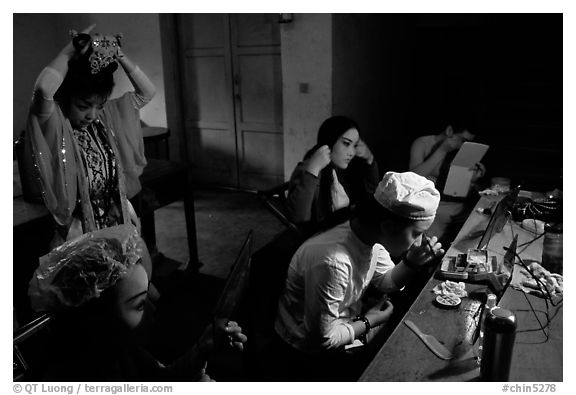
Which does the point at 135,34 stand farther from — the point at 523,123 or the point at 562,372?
the point at 562,372

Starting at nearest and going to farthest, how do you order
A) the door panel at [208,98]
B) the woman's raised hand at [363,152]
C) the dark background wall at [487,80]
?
the woman's raised hand at [363,152] → the dark background wall at [487,80] → the door panel at [208,98]

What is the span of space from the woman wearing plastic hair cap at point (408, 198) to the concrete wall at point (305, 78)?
2.71 m

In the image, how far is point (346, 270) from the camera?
1.59 metres

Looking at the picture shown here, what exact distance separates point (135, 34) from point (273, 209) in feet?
12.5

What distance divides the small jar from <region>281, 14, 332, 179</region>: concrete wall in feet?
8.53

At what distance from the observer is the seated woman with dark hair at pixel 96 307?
129 centimetres

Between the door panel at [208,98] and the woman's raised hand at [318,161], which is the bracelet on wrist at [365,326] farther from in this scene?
the door panel at [208,98]

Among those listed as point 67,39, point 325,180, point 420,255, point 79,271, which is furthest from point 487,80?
point 67,39

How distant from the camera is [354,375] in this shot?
1707 millimetres

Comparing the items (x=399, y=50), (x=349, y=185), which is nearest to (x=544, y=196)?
(x=349, y=185)

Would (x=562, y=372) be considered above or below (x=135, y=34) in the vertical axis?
below

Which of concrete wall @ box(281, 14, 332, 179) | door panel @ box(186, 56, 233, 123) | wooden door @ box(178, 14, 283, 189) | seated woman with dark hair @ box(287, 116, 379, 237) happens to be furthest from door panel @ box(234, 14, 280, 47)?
seated woman with dark hair @ box(287, 116, 379, 237)

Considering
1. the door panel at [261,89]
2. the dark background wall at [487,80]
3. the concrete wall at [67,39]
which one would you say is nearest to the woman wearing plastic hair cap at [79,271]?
the dark background wall at [487,80]

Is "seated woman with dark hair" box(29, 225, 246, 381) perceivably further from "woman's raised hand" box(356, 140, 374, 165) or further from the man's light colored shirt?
"woman's raised hand" box(356, 140, 374, 165)
